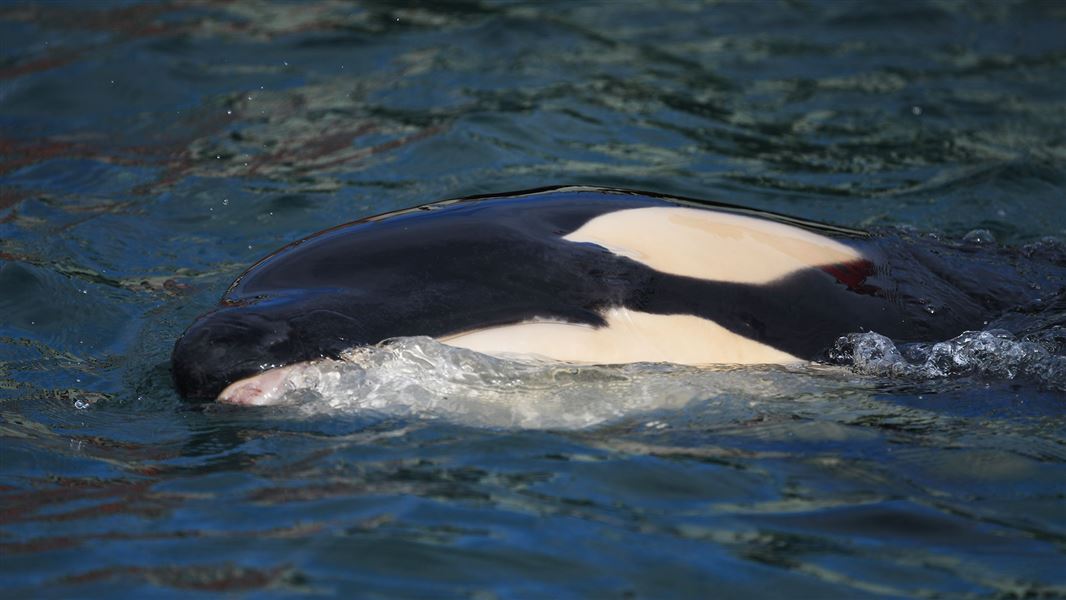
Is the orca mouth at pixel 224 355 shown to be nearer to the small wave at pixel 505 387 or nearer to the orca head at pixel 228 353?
the orca head at pixel 228 353

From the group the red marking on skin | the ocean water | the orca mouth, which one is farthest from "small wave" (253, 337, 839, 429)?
the red marking on skin

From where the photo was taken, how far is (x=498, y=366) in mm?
4230

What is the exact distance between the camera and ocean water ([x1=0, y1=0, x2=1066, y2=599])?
11.9 feet

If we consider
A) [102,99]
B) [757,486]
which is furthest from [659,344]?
[102,99]

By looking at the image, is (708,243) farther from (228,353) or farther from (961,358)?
(228,353)

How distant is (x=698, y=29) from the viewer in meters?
11.4

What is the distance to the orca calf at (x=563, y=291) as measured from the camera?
407 centimetres

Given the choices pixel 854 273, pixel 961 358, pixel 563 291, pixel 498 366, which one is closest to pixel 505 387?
pixel 498 366

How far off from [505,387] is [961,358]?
5.43 feet

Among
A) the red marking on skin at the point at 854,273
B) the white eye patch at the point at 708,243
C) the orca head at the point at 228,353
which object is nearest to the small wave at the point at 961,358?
the red marking on skin at the point at 854,273

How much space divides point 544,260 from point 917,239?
1.91 metres

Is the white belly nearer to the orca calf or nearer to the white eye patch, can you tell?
the orca calf

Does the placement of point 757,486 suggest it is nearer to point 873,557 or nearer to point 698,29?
point 873,557

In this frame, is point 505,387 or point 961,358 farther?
point 961,358
